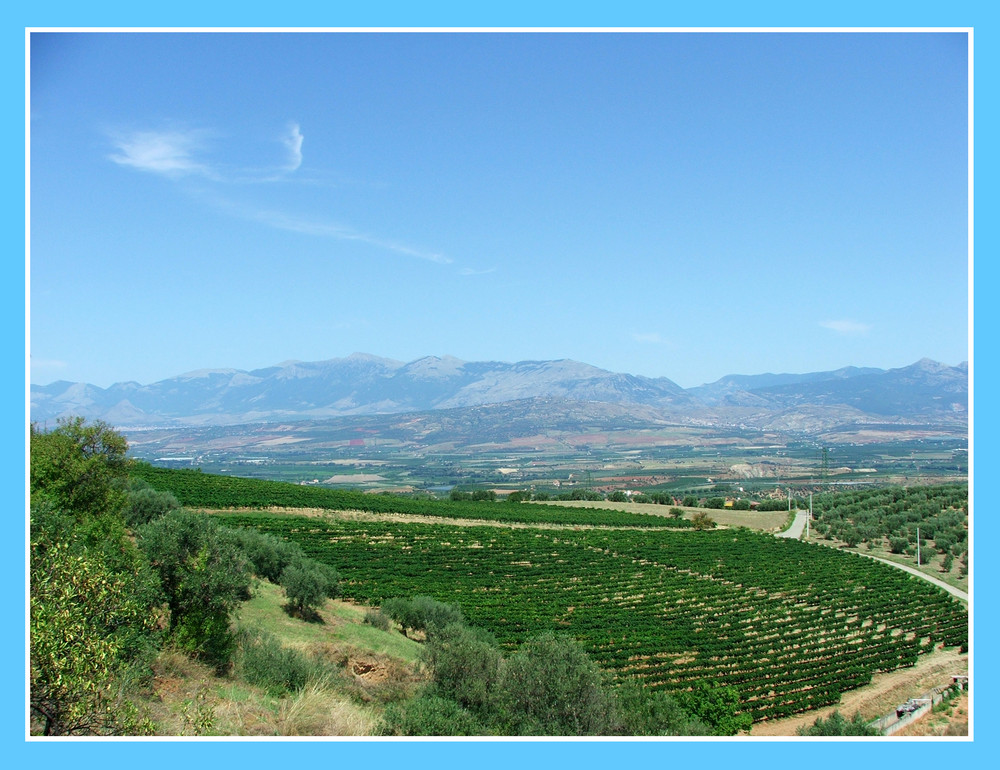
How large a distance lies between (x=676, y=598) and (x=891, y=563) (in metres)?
27.2

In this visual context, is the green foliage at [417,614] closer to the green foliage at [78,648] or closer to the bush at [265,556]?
the bush at [265,556]

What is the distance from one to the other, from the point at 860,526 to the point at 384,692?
62593mm

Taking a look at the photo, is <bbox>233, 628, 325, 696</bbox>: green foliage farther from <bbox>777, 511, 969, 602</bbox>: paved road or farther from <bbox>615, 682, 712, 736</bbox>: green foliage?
<bbox>777, 511, 969, 602</bbox>: paved road

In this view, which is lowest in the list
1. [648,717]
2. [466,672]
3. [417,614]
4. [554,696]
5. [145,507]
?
[417,614]

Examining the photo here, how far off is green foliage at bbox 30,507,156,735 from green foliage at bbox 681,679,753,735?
1410 centimetres

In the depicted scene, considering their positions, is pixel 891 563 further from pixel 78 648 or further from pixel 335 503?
pixel 78 648

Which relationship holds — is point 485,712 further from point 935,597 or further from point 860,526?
point 860,526

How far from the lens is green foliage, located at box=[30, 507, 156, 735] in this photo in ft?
25.7

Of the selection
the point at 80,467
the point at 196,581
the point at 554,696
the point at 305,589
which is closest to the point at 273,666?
the point at 196,581

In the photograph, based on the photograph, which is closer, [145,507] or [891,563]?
[145,507]

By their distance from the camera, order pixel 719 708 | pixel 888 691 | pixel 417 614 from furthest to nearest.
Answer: pixel 417 614 < pixel 888 691 < pixel 719 708

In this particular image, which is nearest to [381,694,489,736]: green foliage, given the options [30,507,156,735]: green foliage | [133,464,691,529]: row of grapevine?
[30,507,156,735]: green foliage

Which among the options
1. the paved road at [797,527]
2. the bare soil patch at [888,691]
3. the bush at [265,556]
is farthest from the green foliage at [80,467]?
the paved road at [797,527]

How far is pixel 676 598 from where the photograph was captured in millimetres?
34719
